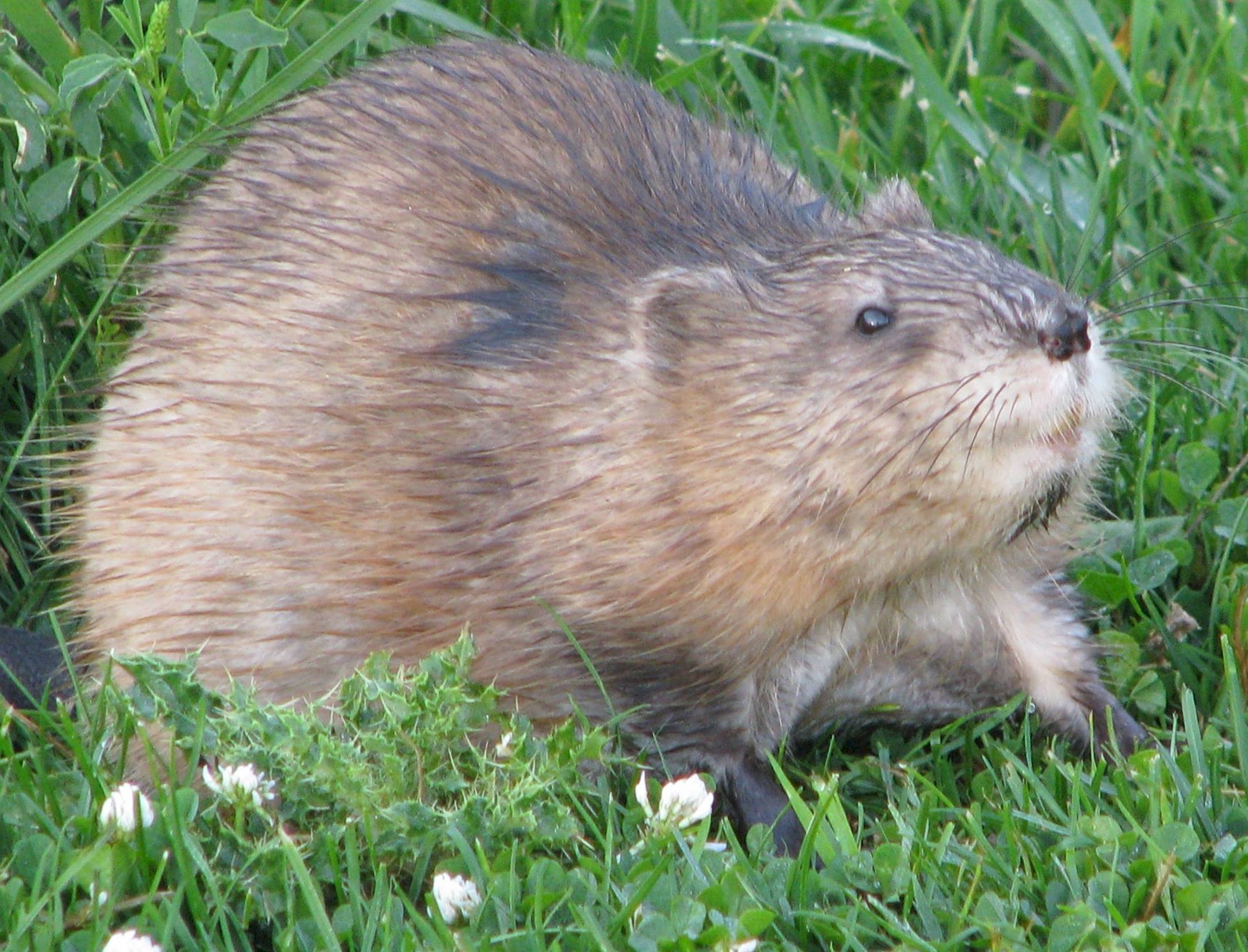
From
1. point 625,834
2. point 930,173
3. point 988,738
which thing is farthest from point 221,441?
point 930,173

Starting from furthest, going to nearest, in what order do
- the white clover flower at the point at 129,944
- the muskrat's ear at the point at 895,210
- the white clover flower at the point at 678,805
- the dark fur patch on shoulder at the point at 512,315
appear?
the muskrat's ear at the point at 895,210
the dark fur patch on shoulder at the point at 512,315
the white clover flower at the point at 678,805
the white clover flower at the point at 129,944

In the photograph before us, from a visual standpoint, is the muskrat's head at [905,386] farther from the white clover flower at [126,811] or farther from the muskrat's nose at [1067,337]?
the white clover flower at [126,811]

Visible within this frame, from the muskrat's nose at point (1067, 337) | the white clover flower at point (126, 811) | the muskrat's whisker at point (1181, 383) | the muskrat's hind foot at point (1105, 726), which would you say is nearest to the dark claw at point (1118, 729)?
the muskrat's hind foot at point (1105, 726)

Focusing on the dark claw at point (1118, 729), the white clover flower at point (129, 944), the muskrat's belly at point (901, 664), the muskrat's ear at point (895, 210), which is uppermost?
the muskrat's ear at point (895, 210)

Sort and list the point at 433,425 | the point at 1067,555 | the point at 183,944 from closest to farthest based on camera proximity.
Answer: the point at 183,944, the point at 433,425, the point at 1067,555

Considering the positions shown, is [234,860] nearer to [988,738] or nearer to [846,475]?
[846,475]

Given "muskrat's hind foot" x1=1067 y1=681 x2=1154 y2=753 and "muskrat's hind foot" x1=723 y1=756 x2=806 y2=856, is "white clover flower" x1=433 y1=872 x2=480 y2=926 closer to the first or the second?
"muskrat's hind foot" x1=723 y1=756 x2=806 y2=856

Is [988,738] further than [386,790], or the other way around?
[988,738]

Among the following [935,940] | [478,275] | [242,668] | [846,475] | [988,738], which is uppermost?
[478,275]
